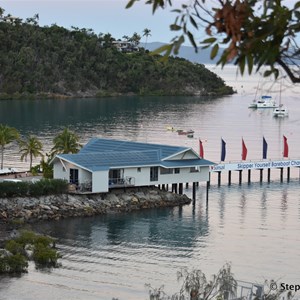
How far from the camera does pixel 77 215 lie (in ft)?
168

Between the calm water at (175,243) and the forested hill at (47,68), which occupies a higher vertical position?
the forested hill at (47,68)

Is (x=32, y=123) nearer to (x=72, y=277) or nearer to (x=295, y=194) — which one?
(x=295, y=194)

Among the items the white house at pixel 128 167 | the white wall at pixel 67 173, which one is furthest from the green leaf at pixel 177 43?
the white wall at pixel 67 173

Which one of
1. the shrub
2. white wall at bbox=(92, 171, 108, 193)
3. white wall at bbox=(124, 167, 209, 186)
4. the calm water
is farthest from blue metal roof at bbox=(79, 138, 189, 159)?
the shrub

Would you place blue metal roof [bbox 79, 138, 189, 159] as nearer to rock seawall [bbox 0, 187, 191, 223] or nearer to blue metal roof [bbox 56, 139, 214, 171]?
blue metal roof [bbox 56, 139, 214, 171]

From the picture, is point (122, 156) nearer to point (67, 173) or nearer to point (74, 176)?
point (74, 176)

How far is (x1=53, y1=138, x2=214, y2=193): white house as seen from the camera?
176 feet

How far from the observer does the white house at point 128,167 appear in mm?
53781

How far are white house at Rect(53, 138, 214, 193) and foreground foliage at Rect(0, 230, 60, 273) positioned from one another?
11474 millimetres

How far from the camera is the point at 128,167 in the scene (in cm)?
5494

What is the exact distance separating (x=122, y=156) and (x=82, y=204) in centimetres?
522

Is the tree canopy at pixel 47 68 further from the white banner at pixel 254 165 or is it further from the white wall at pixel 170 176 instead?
A: the white wall at pixel 170 176

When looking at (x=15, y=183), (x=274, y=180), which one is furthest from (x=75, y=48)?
(x=15, y=183)

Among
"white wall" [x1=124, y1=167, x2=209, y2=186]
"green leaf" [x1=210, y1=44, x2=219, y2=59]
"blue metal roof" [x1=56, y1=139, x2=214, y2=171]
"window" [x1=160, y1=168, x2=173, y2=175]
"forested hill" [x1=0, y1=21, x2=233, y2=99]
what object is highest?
"forested hill" [x1=0, y1=21, x2=233, y2=99]
